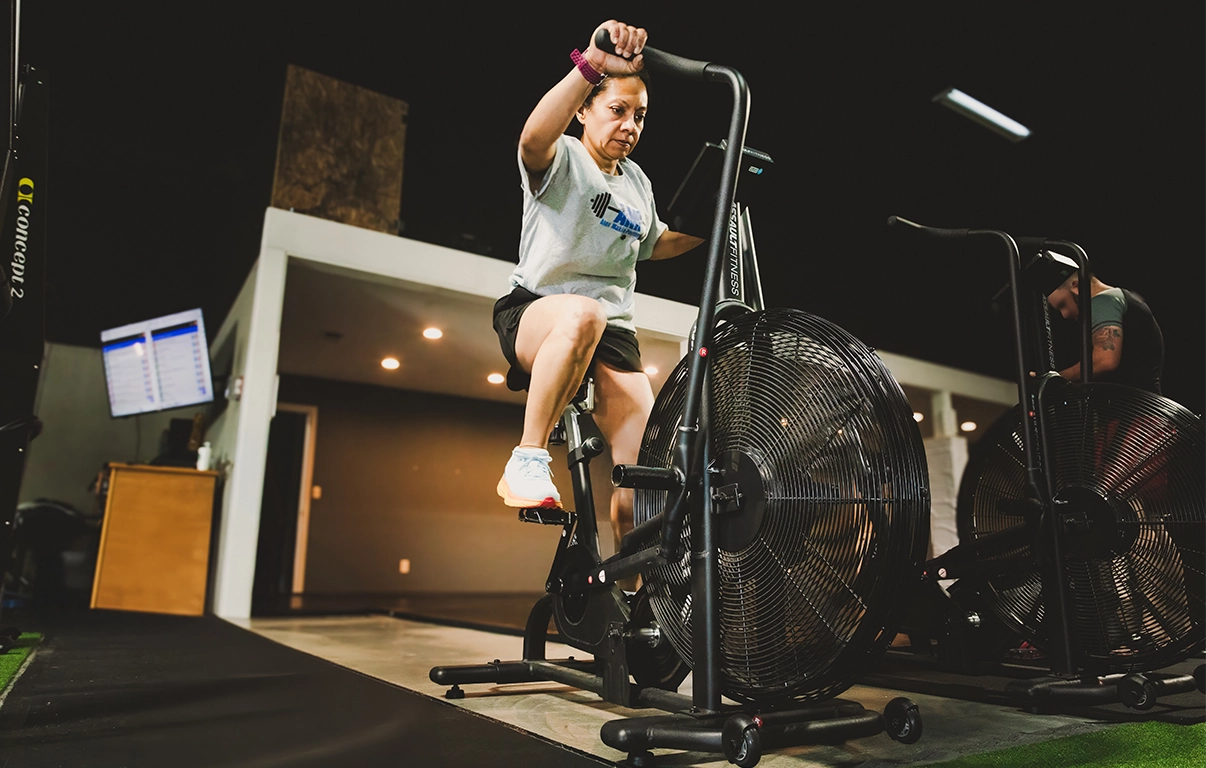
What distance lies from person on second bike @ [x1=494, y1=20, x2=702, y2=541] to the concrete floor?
401 mm

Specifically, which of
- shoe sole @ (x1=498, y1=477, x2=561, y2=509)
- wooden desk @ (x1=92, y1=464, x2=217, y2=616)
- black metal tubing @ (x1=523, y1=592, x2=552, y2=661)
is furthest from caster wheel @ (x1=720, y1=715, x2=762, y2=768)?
wooden desk @ (x1=92, y1=464, x2=217, y2=616)

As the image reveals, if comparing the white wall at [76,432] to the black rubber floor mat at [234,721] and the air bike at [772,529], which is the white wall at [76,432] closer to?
the black rubber floor mat at [234,721]

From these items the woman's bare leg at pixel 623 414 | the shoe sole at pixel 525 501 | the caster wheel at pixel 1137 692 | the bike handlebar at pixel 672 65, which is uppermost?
the bike handlebar at pixel 672 65

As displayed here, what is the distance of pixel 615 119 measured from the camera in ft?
5.28

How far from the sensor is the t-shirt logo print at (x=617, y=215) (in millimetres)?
1548

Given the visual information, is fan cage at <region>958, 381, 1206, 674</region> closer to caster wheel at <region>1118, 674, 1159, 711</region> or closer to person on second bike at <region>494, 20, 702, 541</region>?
caster wheel at <region>1118, 674, 1159, 711</region>

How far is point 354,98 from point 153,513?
9.05 feet

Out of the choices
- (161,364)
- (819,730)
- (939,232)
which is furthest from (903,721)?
(161,364)

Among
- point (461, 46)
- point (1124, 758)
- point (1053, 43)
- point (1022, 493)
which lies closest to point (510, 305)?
point (1124, 758)

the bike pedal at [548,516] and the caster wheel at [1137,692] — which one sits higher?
the bike pedal at [548,516]

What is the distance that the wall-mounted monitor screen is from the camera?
451 cm

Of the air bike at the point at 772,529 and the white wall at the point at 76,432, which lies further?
the white wall at the point at 76,432

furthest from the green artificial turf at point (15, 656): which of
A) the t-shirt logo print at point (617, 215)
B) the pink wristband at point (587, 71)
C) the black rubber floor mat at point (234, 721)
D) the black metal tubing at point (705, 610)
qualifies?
the pink wristband at point (587, 71)

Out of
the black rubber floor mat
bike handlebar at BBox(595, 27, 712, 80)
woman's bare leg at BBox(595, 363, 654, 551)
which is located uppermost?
bike handlebar at BBox(595, 27, 712, 80)
